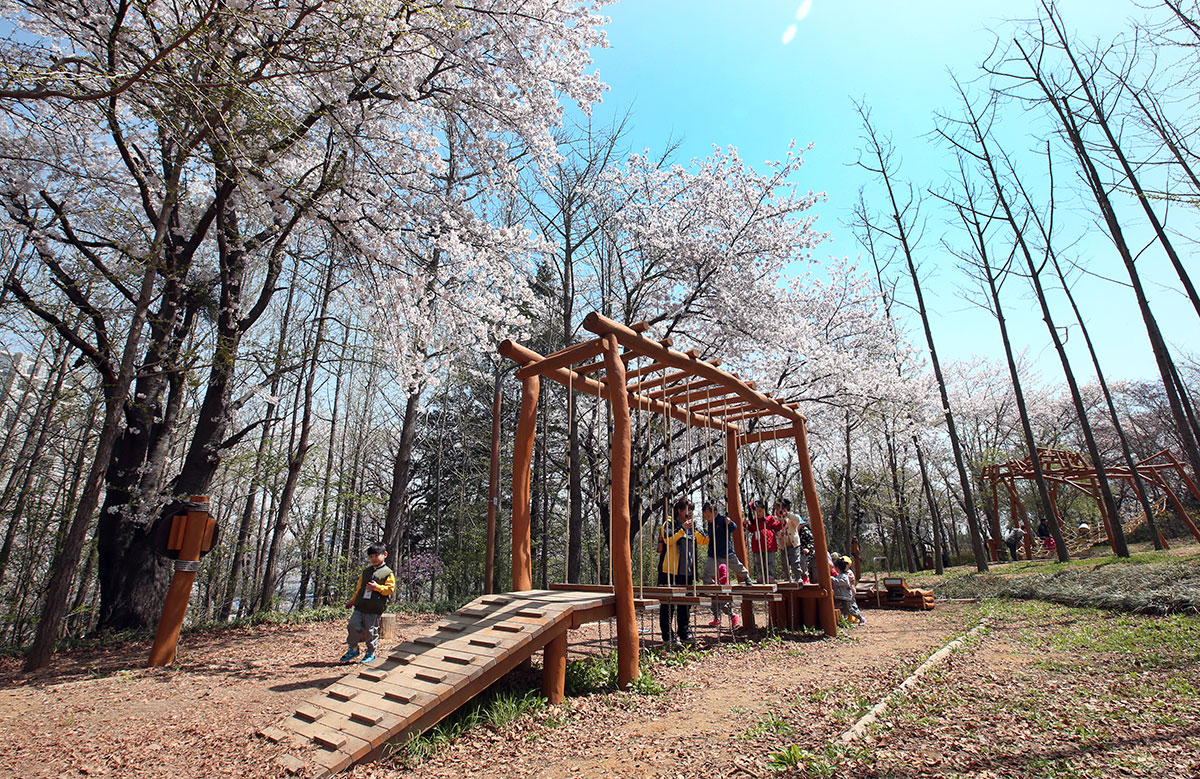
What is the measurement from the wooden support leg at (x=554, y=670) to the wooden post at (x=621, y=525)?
54cm

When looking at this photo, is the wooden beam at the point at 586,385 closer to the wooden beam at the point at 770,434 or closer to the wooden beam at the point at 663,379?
→ the wooden beam at the point at 663,379

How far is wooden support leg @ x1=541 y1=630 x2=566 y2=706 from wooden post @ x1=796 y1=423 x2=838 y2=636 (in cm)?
452

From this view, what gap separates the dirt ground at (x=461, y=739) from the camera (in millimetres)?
3484

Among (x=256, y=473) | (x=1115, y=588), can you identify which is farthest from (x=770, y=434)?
(x=256, y=473)

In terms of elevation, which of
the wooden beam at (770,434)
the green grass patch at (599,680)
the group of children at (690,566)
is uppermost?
the wooden beam at (770,434)

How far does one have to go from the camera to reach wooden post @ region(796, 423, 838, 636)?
7.90m

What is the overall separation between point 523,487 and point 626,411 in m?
1.55

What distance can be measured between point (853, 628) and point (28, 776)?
908cm

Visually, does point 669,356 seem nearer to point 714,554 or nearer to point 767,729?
point 714,554

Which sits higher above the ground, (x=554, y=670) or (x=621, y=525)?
(x=621, y=525)

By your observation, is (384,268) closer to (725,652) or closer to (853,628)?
(725,652)

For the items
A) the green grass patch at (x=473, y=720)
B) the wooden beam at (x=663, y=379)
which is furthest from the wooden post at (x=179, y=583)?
the wooden beam at (x=663, y=379)

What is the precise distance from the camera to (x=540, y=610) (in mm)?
4719

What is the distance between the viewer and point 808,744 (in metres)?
3.42
